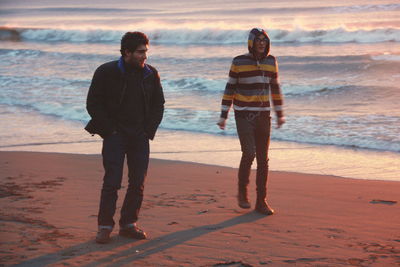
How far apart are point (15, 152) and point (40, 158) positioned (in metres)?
0.68

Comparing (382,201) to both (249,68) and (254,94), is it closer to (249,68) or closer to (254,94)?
(254,94)

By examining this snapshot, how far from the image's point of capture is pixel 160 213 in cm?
643

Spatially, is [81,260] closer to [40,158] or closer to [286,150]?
[40,158]

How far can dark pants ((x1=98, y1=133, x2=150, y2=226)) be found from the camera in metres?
5.41

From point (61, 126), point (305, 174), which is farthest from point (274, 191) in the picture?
point (61, 126)

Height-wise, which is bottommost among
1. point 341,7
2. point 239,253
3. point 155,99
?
point 239,253

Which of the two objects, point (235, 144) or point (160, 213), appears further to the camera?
point (235, 144)

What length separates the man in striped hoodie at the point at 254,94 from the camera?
632 centimetres

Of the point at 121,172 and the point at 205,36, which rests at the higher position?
the point at 205,36

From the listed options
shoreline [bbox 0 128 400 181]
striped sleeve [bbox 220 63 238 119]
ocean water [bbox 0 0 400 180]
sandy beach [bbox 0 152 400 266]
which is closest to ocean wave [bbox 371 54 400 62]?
ocean water [bbox 0 0 400 180]

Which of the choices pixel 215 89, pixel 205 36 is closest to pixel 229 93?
pixel 215 89

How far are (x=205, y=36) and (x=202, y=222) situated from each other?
33027 millimetres

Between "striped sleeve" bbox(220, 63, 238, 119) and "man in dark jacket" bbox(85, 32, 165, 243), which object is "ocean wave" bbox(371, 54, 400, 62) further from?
"man in dark jacket" bbox(85, 32, 165, 243)

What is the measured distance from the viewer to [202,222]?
6098 millimetres
